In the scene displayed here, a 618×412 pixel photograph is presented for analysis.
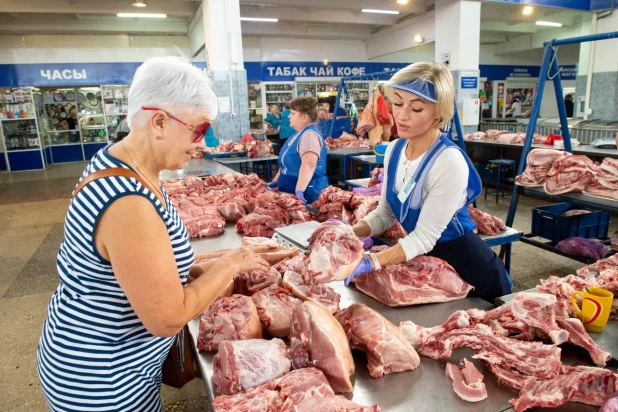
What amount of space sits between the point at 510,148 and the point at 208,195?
318 inches

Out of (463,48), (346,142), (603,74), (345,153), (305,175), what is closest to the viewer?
(305,175)

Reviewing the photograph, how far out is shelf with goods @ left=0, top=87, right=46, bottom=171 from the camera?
1494cm

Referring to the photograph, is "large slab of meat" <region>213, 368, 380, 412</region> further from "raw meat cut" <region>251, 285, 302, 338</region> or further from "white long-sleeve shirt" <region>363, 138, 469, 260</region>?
"white long-sleeve shirt" <region>363, 138, 469, 260</region>

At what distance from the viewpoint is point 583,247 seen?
5.03 metres

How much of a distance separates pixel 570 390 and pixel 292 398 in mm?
933

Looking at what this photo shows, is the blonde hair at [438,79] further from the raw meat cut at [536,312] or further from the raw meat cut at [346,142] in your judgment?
the raw meat cut at [346,142]

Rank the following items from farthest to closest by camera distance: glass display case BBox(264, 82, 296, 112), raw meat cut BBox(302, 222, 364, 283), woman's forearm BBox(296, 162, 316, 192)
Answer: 1. glass display case BBox(264, 82, 296, 112)
2. woman's forearm BBox(296, 162, 316, 192)
3. raw meat cut BBox(302, 222, 364, 283)

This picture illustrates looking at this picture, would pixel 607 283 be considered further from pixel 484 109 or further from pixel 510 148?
pixel 484 109

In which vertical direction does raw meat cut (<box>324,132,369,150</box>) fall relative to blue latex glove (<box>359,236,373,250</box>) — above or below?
above

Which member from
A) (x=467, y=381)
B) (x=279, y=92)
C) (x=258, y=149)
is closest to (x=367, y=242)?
(x=467, y=381)

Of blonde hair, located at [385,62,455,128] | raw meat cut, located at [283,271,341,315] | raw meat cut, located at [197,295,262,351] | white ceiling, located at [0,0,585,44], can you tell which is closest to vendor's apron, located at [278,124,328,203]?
blonde hair, located at [385,62,455,128]

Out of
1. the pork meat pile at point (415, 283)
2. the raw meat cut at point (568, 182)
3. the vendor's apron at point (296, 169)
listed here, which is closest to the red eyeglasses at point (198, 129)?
the pork meat pile at point (415, 283)

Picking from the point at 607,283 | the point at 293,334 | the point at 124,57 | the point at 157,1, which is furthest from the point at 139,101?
the point at 124,57

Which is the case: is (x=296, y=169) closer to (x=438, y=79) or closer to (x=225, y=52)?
(x=438, y=79)
